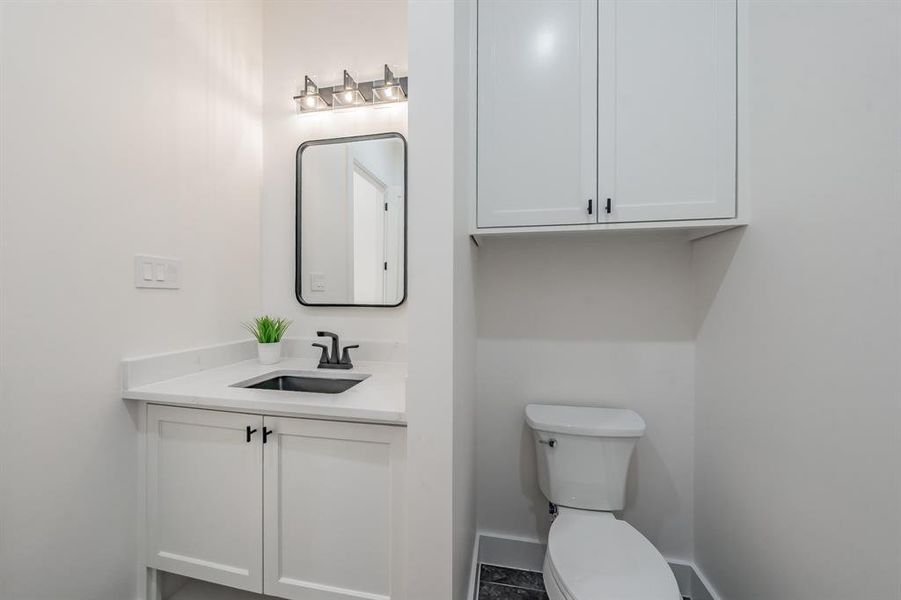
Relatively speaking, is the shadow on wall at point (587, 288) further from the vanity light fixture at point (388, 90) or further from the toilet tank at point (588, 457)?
the vanity light fixture at point (388, 90)

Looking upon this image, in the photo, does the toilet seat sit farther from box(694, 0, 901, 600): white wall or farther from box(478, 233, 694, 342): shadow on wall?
box(478, 233, 694, 342): shadow on wall

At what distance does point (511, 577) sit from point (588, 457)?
0.69 metres

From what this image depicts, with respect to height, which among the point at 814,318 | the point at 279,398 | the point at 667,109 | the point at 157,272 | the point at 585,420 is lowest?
the point at 585,420

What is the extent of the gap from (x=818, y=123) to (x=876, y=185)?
0.25 meters

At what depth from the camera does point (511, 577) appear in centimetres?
156

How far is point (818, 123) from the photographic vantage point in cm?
90

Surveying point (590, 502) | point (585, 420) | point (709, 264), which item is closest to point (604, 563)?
point (590, 502)

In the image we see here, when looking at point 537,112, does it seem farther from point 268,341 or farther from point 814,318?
point 268,341

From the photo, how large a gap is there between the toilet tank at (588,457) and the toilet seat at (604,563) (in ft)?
0.25

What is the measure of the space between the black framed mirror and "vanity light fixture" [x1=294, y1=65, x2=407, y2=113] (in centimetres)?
17

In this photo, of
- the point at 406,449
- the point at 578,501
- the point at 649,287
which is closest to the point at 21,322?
the point at 406,449

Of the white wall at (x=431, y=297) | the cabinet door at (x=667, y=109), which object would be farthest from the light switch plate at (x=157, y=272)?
the cabinet door at (x=667, y=109)

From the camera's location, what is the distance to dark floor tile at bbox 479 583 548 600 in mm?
1439

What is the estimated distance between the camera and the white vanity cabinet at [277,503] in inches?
44.8
